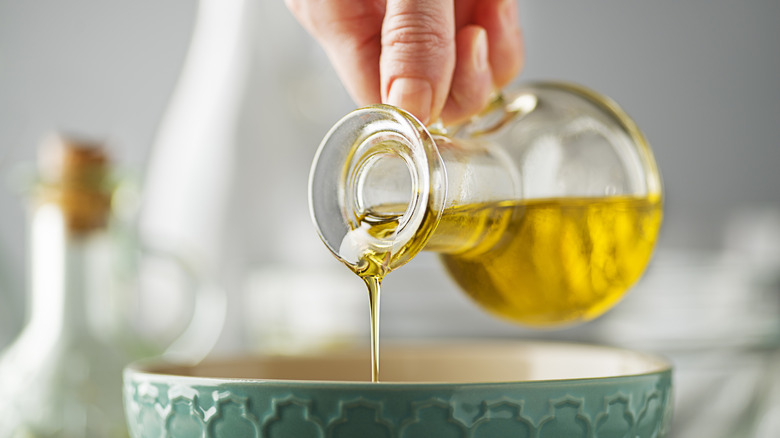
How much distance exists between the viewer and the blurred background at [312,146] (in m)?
0.84

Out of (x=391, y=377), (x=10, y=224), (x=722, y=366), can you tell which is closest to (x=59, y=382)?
(x=391, y=377)

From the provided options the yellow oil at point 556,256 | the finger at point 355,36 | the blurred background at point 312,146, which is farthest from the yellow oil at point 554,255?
the blurred background at point 312,146

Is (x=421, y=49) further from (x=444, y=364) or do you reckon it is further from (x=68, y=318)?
(x=68, y=318)

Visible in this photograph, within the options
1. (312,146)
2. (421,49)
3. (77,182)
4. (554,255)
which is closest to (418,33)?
(421,49)

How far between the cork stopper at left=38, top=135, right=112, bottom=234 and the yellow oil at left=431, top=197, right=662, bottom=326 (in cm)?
39

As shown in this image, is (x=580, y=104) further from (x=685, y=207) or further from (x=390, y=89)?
(x=685, y=207)

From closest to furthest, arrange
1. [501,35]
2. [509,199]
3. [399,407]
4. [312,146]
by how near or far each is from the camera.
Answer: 1. [399,407]
2. [509,199]
3. [501,35]
4. [312,146]

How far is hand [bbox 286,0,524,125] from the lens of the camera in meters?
0.43

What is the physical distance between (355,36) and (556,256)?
0.55 ft

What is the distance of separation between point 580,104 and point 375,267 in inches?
7.4

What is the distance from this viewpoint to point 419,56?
431 mm

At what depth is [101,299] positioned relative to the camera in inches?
29.0

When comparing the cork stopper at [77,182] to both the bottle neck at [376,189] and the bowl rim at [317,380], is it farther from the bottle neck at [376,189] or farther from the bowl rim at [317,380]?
the bottle neck at [376,189]

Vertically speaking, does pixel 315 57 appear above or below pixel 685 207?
above
